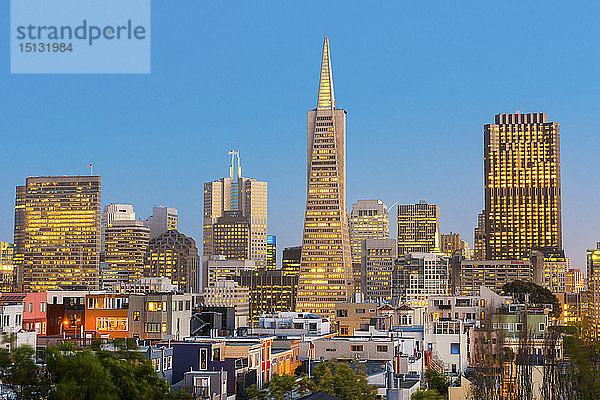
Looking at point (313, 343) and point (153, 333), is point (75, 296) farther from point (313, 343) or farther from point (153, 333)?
point (313, 343)

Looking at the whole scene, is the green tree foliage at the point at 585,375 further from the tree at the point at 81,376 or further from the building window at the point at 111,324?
the building window at the point at 111,324

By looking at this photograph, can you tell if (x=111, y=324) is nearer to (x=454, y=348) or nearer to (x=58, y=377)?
(x=454, y=348)

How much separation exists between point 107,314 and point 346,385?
63.1m

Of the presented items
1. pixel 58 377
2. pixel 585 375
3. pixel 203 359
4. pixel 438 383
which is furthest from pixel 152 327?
pixel 58 377

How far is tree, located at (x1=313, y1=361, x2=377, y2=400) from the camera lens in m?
62.5

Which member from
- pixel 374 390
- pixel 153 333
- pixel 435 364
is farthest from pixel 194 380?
pixel 153 333

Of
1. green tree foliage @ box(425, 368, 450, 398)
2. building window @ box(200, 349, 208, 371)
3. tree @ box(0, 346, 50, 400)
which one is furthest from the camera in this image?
green tree foliage @ box(425, 368, 450, 398)

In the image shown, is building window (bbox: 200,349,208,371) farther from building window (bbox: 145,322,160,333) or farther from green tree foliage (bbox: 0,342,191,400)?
building window (bbox: 145,322,160,333)

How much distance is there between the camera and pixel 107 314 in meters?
120

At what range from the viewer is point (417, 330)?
119 m

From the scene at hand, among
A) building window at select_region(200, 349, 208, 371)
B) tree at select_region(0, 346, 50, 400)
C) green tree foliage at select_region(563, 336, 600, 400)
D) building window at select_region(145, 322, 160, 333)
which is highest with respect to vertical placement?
tree at select_region(0, 346, 50, 400)

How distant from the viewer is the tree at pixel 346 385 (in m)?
62.5

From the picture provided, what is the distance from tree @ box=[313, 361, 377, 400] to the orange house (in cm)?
5760

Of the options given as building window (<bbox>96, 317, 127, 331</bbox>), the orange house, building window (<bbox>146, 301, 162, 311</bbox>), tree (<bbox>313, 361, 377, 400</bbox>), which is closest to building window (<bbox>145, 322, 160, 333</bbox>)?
building window (<bbox>146, 301, 162, 311</bbox>)
